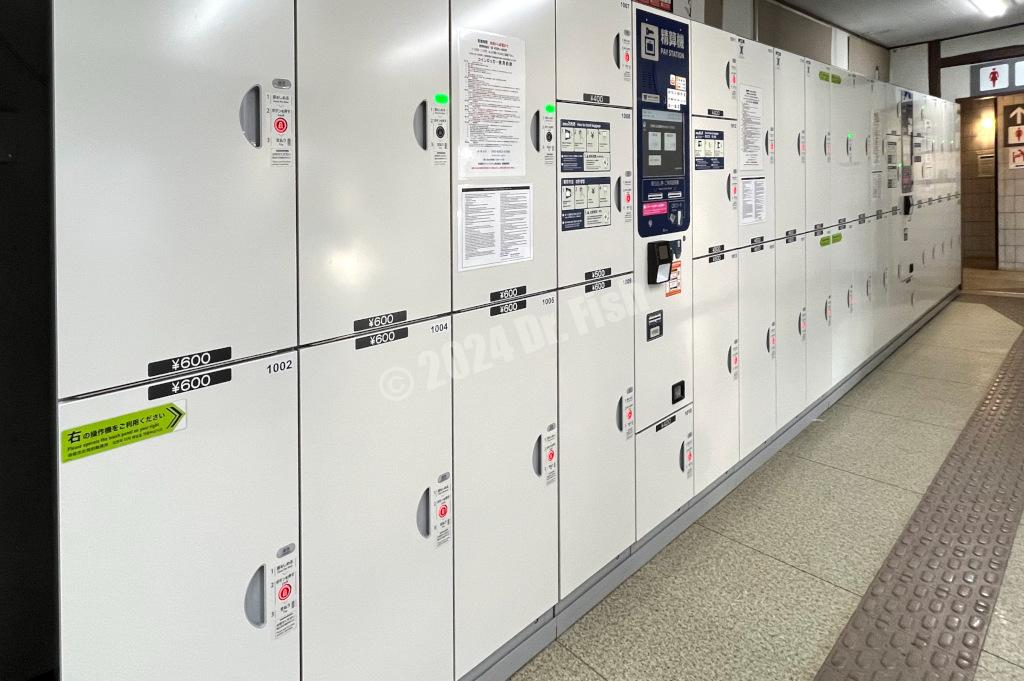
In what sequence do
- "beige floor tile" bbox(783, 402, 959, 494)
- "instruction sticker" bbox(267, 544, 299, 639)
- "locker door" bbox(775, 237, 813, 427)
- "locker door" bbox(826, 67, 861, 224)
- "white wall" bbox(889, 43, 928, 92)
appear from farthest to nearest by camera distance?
"white wall" bbox(889, 43, 928, 92)
"locker door" bbox(826, 67, 861, 224)
"locker door" bbox(775, 237, 813, 427)
"beige floor tile" bbox(783, 402, 959, 494)
"instruction sticker" bbox(267, 544, 299, 639)

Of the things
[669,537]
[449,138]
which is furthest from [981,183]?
[449,138]

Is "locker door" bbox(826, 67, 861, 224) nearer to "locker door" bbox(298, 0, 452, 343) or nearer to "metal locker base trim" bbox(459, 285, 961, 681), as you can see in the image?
"metal locker base trim" bbox(459, 285, 961, 681)

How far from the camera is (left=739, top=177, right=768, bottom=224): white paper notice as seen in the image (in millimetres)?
3900

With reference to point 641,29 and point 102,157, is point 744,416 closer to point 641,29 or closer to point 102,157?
point 641,29

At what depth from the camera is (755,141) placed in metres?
4.03

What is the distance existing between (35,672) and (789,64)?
4.60 metres

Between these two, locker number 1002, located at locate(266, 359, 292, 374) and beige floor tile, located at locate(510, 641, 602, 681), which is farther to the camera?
beige floor tile, located at locate(510, 641, 602, 681)

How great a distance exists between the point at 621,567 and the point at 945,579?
1.35 meters

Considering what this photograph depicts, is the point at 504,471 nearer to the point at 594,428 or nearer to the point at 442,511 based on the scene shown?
the point at 442,511

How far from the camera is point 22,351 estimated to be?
1.72m

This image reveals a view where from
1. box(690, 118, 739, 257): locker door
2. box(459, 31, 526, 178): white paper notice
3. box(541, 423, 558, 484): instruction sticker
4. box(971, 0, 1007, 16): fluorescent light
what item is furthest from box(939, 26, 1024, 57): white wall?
box(541, 423, 558, 484): instruction sticker

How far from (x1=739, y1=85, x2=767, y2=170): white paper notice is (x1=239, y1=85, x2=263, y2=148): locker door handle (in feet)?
9.45

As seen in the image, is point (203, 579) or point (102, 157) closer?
point (102, 157)

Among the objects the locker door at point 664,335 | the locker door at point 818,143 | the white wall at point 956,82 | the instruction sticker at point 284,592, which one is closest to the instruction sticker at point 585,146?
the locker door at point 664,335
